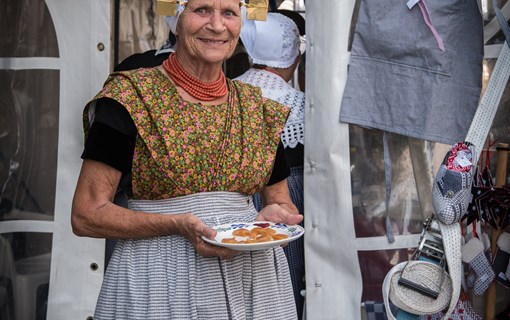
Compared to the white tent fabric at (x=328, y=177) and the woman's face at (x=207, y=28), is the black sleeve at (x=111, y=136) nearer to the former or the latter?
the woman's face at (x=207, y=28)

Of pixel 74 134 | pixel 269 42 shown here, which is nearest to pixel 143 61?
pixel 74 134

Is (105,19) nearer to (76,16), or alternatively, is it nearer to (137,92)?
(76,16)

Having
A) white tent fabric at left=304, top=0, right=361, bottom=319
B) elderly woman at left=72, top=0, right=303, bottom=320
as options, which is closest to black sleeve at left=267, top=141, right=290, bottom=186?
elderly woman at left=72, top=0, right=303, bottom=320

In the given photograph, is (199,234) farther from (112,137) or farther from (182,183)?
(112,137)

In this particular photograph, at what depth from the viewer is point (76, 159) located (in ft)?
13.2

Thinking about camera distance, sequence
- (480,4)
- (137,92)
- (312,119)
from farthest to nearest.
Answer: (312,119), (480,4), (137,92)

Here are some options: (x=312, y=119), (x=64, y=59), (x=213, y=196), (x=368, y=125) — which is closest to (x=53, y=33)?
(x=64, y=59)

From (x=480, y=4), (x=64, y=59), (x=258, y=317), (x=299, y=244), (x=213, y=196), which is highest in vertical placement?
(x=480, y=4)

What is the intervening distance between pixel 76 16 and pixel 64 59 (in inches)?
8.6

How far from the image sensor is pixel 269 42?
4168 millimetres

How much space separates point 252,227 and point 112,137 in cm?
50

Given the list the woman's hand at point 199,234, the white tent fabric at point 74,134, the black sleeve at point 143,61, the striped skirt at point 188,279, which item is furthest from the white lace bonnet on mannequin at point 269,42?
the woman's hand at point 199,234

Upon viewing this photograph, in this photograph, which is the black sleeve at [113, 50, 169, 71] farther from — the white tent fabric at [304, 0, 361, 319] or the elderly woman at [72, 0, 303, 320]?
the elderly woman at [72, 0, 303, 320]

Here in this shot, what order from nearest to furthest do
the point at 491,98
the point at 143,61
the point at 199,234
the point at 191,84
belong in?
the point at 199,234 < the point at 191,84 < the point at 491,98 < the point at 143,61
